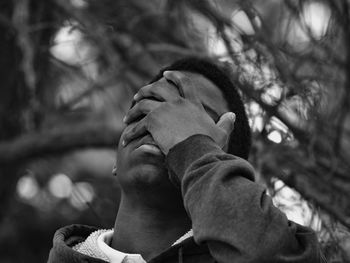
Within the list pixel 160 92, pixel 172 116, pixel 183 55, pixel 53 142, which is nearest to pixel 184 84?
pixel 160 92

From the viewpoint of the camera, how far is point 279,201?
4090 mm

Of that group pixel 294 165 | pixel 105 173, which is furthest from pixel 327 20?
pixel 105 173

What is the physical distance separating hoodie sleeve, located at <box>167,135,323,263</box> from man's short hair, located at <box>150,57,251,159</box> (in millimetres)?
561

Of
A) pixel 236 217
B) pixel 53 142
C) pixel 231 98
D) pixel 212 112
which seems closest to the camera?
pixel 236 217

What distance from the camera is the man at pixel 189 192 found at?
2658 millimetres

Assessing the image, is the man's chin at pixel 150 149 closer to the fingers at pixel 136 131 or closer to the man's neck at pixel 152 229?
the fingers at pixel 136 131

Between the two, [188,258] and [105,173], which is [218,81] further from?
[105,173]

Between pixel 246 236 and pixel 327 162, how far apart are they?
6.78 feet

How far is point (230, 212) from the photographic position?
266cm

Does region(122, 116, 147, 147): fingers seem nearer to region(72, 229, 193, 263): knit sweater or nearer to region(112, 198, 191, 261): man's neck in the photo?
region(112, 198, 191, 261): man's neck

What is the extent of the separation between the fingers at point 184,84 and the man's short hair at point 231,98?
5.8 inches

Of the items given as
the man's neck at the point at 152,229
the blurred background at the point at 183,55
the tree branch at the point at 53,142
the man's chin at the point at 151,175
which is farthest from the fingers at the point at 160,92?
the tree branch at the point at 53,142

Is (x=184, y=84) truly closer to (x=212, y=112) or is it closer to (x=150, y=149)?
(x=212, y=112)

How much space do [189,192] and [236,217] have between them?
0.55 feet
